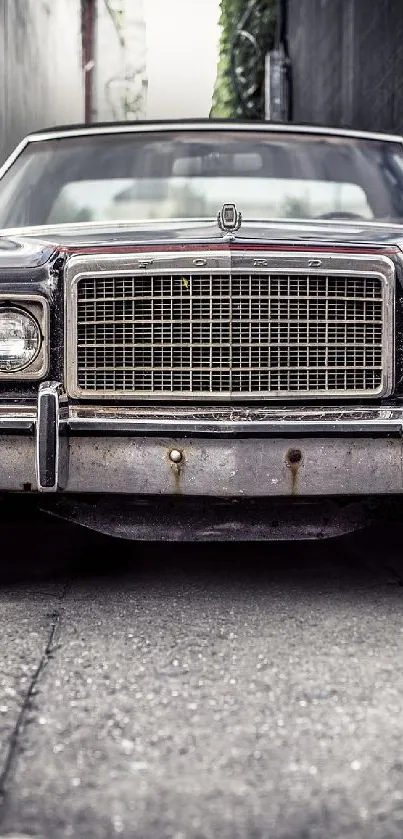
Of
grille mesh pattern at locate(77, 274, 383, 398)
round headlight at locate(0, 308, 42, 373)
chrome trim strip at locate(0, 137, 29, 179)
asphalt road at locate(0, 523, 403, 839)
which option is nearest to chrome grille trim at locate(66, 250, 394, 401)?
grille mesh pattern at locate(77, 274, 383, 398)

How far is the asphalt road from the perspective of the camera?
2.18 meters

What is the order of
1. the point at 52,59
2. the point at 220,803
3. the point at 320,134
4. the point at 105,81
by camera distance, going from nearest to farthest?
the point at 220,803 < the point at 320,134 < the point at 52,59 < the point at 105,81

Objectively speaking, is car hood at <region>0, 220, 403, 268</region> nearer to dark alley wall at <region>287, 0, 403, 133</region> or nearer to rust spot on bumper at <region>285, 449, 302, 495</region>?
rust spot on bumper at <region>285, 449, 302, 495</region>

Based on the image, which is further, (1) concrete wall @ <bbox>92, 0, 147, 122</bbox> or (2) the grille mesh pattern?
(1) concrete wall @ <bbox>92, 0, 147, 122</bbox>

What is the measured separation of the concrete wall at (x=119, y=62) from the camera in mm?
31042

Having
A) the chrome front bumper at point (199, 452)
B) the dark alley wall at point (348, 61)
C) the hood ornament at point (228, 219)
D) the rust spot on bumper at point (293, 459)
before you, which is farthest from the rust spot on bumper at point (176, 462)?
the dark alley wall at point (348, 61)

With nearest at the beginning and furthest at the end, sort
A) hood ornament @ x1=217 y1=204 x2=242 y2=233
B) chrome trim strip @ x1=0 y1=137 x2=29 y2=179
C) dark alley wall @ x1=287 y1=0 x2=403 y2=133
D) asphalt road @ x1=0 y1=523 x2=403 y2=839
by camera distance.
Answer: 1. asphalt road @ x1=0 y1=523 x2=403 y2=839
2. hood ornament @ x1=217 y1=204 x2=242 y2=233
3. chrome trim strip @ x1=0 y1=137 x2=29 y2=179
4. dark alley wall @ x1=287 y1=0 x2=403 y2=133

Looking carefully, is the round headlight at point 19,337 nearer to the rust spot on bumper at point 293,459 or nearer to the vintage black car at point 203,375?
the vintage black car at point 203,375

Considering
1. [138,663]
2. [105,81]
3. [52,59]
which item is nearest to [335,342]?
[138,663]

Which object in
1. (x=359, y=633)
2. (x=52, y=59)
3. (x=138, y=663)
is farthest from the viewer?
(x=52, y=59)

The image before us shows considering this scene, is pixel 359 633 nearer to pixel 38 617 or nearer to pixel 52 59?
pixel 38 617

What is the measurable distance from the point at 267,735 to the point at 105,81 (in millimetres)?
31260

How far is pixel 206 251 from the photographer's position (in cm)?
365

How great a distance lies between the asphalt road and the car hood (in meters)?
1.14
